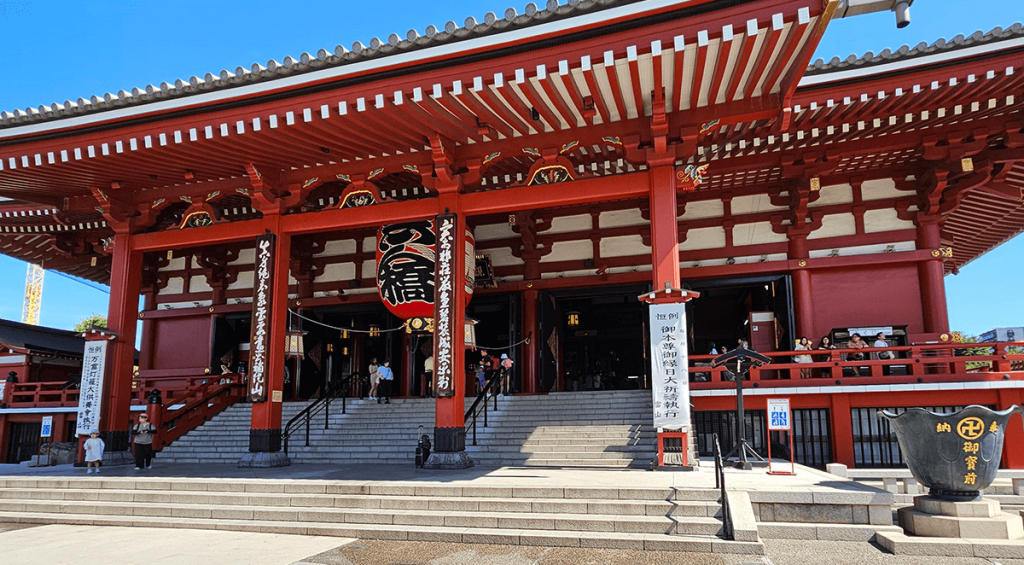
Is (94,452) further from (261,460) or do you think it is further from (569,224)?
(569,224)

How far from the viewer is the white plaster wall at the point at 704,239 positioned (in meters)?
13.4

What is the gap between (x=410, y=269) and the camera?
1049cm

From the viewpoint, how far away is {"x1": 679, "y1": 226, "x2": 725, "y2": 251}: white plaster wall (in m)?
13.4

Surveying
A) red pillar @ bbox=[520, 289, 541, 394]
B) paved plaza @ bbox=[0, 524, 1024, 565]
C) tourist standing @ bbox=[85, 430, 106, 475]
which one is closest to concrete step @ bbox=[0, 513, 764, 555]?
paved plaza @ bbox=[0, 524, 1024, 565]

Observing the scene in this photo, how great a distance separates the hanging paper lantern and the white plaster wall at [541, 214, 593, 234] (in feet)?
14.7

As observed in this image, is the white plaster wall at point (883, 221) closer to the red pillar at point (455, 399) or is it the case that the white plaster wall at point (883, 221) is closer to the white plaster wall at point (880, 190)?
the white plaster wall at point (880, 190)

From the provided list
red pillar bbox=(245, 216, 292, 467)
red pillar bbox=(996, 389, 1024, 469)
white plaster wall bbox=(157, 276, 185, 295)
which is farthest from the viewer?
white plaster wall bbox=(157, 276, 185, 295)

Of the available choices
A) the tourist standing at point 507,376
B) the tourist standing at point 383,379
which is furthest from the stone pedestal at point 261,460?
the tourist standing at point 507,376

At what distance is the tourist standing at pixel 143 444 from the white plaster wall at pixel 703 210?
10.9m

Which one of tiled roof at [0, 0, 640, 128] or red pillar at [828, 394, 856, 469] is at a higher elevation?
tiled roof at [0, 0, 640, 128]

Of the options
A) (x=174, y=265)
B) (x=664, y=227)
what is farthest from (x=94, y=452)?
(x=664, y=227)

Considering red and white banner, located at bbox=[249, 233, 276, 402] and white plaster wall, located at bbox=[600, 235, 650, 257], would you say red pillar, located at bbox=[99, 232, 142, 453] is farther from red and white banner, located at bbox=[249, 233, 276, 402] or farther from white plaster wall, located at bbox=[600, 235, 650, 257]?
white plaster wall, located at bbox=[600, 235, 650, 257]

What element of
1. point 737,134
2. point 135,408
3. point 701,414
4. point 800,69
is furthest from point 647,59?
point 135,408

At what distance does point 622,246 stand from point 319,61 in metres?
8.01
